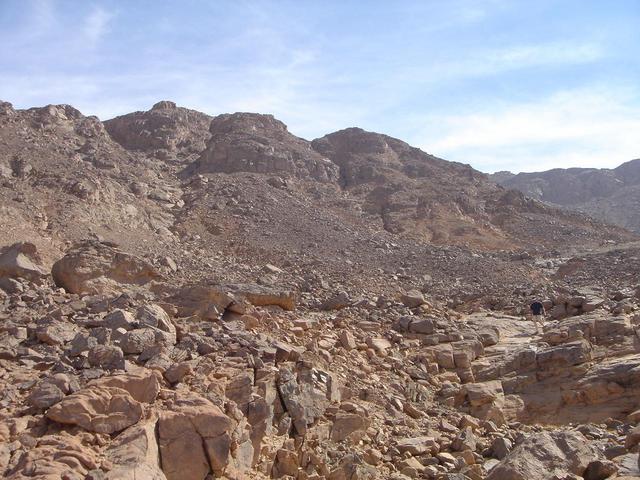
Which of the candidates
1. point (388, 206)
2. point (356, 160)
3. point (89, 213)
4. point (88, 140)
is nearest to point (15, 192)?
point (89, 213)

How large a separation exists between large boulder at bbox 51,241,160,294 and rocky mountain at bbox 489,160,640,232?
63.9 meters

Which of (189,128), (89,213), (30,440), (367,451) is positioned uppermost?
(189,128)

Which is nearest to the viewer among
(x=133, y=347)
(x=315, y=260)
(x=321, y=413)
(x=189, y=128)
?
(x=133, y=347)

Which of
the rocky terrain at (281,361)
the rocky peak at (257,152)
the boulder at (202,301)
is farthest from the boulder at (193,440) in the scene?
the rocky peak at (257,152)

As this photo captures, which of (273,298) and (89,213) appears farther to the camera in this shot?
(89,213)

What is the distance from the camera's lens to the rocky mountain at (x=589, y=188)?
7106 cm

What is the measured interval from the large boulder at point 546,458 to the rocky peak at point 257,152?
3335cm

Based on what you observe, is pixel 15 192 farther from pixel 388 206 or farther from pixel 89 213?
pixel 388 206

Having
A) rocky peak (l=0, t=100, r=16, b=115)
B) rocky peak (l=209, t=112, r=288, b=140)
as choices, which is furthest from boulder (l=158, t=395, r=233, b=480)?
rocky peak (l=209, t=112, r=288, b=140)

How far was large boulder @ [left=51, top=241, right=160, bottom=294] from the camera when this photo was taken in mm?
11031

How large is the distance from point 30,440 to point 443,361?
24.4ft

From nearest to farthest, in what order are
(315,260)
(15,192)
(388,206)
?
(15,192)
(315,260)
(388,206)

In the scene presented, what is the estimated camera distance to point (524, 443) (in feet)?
23.5

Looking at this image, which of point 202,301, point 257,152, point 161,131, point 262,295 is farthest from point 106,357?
point 161,131
